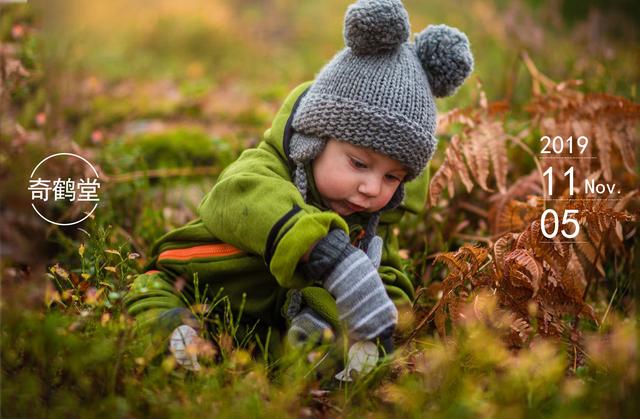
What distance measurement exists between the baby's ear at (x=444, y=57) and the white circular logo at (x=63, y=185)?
1618 millimetres

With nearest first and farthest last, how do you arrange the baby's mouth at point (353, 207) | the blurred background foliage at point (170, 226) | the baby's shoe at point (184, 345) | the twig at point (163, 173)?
the blurred background foliage at point (170, 226) → the baby's shoe at point (184, 345) → the baby's mouth at point (353, 207) → the twig at point (163, 173)

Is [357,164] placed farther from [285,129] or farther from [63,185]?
[63,185]

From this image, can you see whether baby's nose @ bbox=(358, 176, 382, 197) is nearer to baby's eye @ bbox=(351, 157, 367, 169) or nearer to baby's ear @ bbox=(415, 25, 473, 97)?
baby's eye @ bbox=(351, 157, 367, 169)

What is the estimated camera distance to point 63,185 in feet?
11.2

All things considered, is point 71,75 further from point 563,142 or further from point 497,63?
point 497,63

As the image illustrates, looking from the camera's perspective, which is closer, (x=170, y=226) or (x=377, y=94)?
(x=377, y=94)

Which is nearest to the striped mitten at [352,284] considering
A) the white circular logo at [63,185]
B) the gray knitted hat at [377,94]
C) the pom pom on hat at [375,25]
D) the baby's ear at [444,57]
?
the gray knitted hat at [377,94]

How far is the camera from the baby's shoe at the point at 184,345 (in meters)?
2.11

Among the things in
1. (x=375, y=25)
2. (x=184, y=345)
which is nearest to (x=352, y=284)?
(x=184, y=345)

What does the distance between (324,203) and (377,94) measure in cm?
46

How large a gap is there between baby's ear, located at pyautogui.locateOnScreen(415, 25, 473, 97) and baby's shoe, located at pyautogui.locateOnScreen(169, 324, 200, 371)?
133cm

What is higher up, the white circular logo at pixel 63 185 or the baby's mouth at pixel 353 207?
the baby's mouth at pixel 353 207

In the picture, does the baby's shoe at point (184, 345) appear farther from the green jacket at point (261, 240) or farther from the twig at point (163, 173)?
the twig at point (163, 173)

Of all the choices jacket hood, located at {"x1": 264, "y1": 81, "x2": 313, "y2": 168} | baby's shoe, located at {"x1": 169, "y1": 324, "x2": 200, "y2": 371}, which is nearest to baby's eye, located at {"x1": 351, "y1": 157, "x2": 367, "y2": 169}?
jacket hood, located at {"x1": 264, "y1": 81, "x2": 313, "y2": 168}
